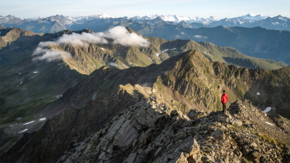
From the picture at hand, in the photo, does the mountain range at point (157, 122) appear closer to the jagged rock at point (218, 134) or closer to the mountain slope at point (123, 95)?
the jagged rock at point (218, 134)

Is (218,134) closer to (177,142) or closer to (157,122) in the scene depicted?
(177,142)

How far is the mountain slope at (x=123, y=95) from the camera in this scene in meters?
81.4

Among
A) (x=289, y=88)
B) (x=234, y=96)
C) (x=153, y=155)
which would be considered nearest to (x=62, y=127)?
(x=153, y=155)

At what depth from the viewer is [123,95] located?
3590 inches

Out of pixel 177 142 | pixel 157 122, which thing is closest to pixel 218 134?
pixel 177 142

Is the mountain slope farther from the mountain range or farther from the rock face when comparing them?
the rock face

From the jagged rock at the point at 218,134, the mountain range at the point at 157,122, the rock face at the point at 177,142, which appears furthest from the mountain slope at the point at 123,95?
the jagged rock at the point at 218,134

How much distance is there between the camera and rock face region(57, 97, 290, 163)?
68.3 feet

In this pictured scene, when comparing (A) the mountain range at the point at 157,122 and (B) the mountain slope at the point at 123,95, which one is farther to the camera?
(B) the mountain slope at the point at 123,95

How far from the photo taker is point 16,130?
123m

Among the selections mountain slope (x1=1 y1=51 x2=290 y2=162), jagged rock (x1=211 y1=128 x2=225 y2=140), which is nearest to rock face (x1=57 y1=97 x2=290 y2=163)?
jagged rock (x1=211 y1=128 x2=225 y2=140)

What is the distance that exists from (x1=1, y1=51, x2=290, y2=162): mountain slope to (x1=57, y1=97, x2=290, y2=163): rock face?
130ft

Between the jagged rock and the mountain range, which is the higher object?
the jagged rock

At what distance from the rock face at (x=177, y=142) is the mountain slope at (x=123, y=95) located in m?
39.5
